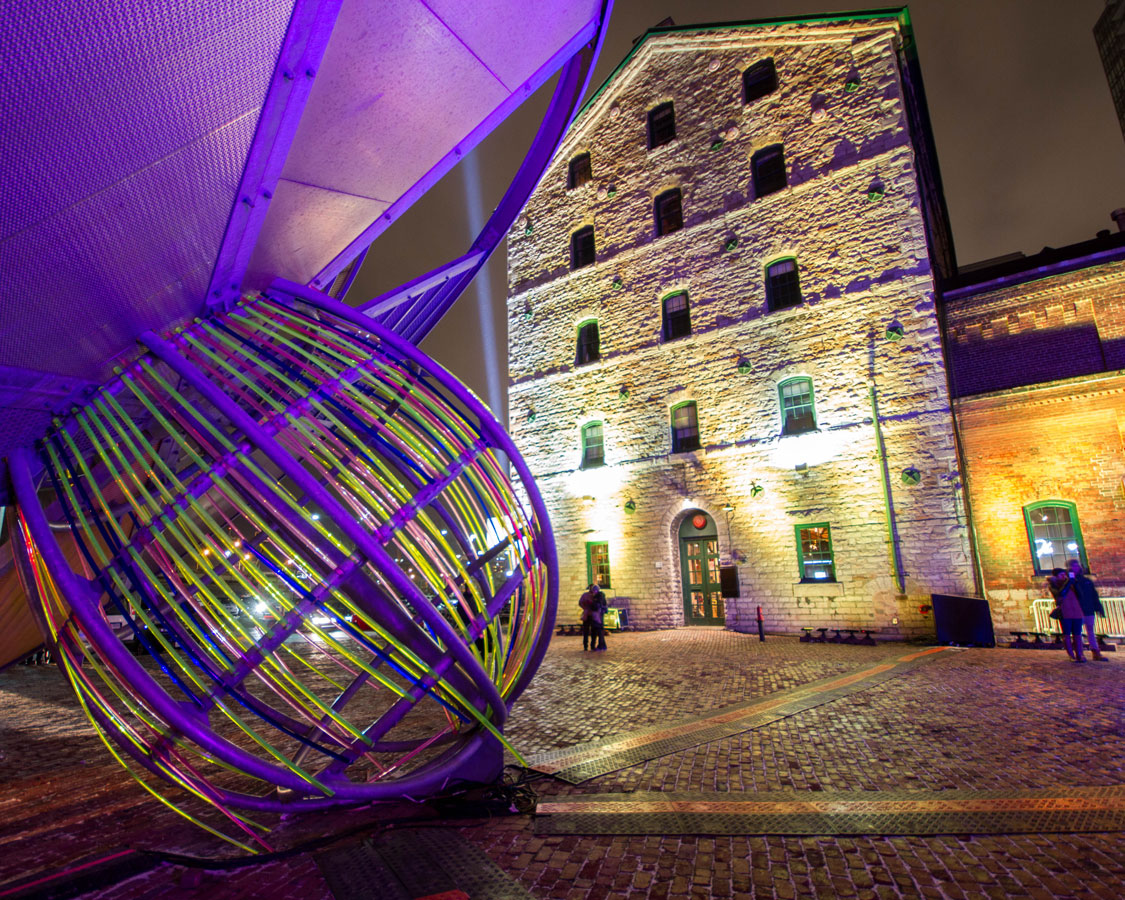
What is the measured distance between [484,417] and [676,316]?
1326 centimetres

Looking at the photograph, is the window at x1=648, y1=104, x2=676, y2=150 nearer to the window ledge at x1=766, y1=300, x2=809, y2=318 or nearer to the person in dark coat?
the window ledge at x1=766, y1=300, x2=809, y2=318

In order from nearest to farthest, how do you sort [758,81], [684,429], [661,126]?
[684,429] → [758,81] → [661,126]

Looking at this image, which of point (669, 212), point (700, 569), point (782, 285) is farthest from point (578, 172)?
point (700, 569)

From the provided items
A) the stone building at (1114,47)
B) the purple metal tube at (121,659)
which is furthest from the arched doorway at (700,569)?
the stone building at (1114,47)

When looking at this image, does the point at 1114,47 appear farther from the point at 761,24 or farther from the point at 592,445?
the point at 592,445

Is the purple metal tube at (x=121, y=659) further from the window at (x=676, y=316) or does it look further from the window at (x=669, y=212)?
the window at (x=669, y=212)

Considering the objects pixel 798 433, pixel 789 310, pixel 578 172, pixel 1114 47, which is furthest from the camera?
pixel 1114 47

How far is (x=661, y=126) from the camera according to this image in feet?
60.3

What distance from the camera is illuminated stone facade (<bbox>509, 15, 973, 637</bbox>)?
12914mm

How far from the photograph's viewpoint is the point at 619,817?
3.95 metres

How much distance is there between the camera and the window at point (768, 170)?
15.6 meters

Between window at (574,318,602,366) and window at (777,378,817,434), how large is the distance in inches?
230

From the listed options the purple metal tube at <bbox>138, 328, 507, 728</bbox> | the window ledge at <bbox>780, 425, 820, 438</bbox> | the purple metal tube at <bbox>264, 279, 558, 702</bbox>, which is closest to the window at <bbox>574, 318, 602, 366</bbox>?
the window ledge at <bbox>780, 425, 820, 438</bbox>

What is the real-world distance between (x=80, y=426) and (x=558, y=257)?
1744 cm
